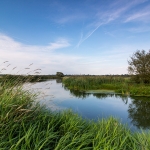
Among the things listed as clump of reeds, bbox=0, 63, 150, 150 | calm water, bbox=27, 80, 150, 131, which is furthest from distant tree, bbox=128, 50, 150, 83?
clump of reeds, bbox=0, 63, 150, 150

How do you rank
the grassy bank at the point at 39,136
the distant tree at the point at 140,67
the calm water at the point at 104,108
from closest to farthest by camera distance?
the grassy bank at the point at 39,136
the calm water at the point at 104,108
the distant tree at the point at 140,67

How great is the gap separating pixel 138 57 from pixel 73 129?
18.8m

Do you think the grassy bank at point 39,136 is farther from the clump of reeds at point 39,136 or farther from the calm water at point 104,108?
the calm water at point 104,108

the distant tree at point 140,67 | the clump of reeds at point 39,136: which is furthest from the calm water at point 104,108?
the distant tree at point 140,67

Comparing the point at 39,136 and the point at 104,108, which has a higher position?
the point at 39,136

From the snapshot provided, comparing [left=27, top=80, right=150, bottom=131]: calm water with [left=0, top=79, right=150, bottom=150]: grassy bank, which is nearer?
[left=0, top=79, right=150, bottom=150]: grassy bank

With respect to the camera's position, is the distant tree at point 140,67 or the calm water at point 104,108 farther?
the distant tree at point 140,67

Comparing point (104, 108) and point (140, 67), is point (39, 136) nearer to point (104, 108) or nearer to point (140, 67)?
point (104, 108)

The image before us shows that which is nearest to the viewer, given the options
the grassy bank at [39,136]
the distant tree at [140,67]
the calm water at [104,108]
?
the grassy bank at [39,136]

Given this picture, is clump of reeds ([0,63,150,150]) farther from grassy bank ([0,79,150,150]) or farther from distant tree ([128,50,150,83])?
distant tree ([128,50,150,83])

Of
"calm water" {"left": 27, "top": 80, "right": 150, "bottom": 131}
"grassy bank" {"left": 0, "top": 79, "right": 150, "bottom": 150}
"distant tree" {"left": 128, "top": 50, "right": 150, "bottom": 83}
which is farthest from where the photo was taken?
"distant tree" {"left": 128, "top": 50, "right": 150, "bottom": 83}

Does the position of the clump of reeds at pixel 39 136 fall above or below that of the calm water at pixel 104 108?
above

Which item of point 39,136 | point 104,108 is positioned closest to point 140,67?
point 104,108

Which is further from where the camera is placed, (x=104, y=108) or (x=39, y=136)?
(x=104, y=108)
